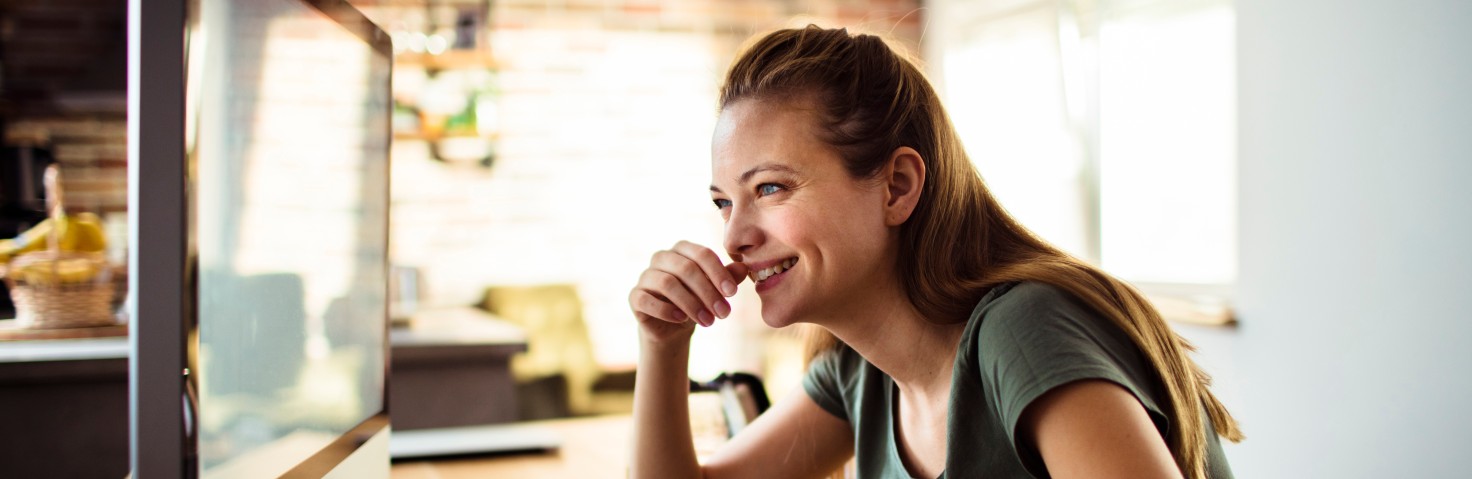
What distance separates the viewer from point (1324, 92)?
2.31 meters

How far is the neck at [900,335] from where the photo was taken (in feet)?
3.61

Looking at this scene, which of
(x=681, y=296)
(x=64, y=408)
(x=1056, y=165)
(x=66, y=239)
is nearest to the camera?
(x=681, y=296)

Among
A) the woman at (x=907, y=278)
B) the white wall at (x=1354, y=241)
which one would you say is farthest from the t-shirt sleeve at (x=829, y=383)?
the white wall at (x=1354, y=241)

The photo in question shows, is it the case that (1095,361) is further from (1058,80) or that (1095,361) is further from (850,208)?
(1058,80)

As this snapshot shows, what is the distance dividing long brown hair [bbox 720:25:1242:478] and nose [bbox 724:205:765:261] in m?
0.11

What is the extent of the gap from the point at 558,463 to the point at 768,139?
0.93 metres

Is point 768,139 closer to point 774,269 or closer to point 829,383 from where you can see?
point 774,269

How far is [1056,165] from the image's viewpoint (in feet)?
12.7

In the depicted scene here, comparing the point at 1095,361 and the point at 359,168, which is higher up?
the point at 359,168

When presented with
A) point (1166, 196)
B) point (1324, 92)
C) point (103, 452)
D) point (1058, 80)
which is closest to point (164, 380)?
point (103, 452)

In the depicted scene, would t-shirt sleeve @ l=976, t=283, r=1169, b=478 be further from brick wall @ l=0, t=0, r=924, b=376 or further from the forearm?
brick wall @ l=0, t=0, r=924, b=376

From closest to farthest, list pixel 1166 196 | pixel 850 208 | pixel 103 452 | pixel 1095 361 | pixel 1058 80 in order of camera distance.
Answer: pixel 1095 361 → pixel 850 208 → pixel 103 452 → pixel 1166 196 → pixel 1058 80

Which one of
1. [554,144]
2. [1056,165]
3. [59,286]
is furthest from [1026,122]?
[59,286]

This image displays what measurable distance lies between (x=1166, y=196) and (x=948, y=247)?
8.40ft
